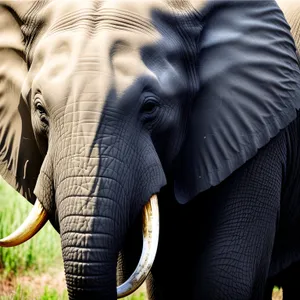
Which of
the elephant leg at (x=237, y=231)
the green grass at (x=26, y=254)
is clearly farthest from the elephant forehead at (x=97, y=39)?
the green grass at (x=26, y=254)

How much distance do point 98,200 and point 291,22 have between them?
2.08 m

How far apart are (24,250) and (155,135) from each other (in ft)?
12.6

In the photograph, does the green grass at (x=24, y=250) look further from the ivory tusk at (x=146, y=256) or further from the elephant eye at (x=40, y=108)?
the ivory tusk at (x=146, y=256)

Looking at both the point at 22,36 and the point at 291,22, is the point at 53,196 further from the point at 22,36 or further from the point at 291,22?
the point at 291,22

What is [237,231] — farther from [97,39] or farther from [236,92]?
[97,39]

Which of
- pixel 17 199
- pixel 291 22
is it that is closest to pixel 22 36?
pixel 291 22

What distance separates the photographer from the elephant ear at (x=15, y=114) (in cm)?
575

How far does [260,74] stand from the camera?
18.8 feet

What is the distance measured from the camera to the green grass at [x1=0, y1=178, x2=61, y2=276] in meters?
8.78

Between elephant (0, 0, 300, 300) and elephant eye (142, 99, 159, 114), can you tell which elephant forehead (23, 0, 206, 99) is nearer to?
elephant (0, 0, 300, 300)

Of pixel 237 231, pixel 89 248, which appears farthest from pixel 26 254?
pixel 89 248

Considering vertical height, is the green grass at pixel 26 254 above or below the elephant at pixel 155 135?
below

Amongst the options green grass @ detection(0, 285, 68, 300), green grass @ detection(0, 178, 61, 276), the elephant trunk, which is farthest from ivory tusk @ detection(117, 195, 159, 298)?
green grass @ detection(0, 178, 61, 276)

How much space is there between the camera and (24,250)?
897 cm
